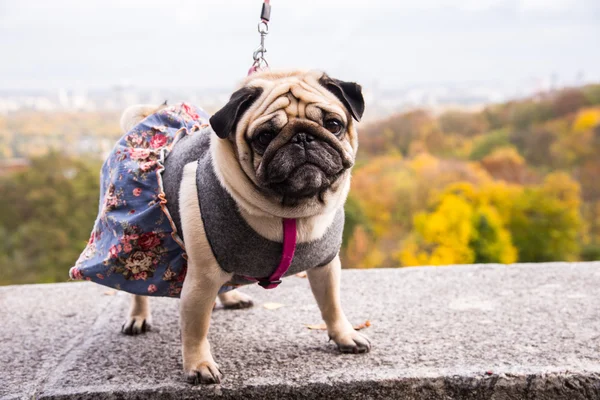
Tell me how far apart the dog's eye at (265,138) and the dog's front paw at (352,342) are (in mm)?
1401

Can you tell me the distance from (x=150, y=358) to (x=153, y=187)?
3.42 ft

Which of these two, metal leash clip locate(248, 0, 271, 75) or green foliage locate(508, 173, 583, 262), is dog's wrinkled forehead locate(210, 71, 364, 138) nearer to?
metal leash clip locate(248, 0, 271, 75)

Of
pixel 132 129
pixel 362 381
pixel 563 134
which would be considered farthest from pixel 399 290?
pixel 563 134

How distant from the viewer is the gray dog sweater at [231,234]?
2863 millimetres

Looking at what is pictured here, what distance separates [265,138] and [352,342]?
1.45 meters

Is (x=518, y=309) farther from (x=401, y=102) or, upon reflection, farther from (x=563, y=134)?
(x=563, y=134)

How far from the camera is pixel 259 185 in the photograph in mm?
2715

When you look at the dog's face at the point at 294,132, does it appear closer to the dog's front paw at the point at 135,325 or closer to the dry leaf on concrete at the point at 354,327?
the dry leaf on concrete at the point at 354,327

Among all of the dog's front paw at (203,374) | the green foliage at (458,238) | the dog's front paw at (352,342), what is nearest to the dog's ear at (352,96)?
the dog's front paw at (352,342)

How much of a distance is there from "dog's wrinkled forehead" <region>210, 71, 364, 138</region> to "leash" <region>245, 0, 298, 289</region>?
356 millimetres

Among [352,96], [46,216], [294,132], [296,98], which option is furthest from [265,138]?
[46,216]

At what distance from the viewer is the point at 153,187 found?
3.30 meters

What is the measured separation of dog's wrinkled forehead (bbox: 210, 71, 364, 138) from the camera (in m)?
2.65

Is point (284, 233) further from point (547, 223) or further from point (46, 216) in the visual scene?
point (547, 223)
